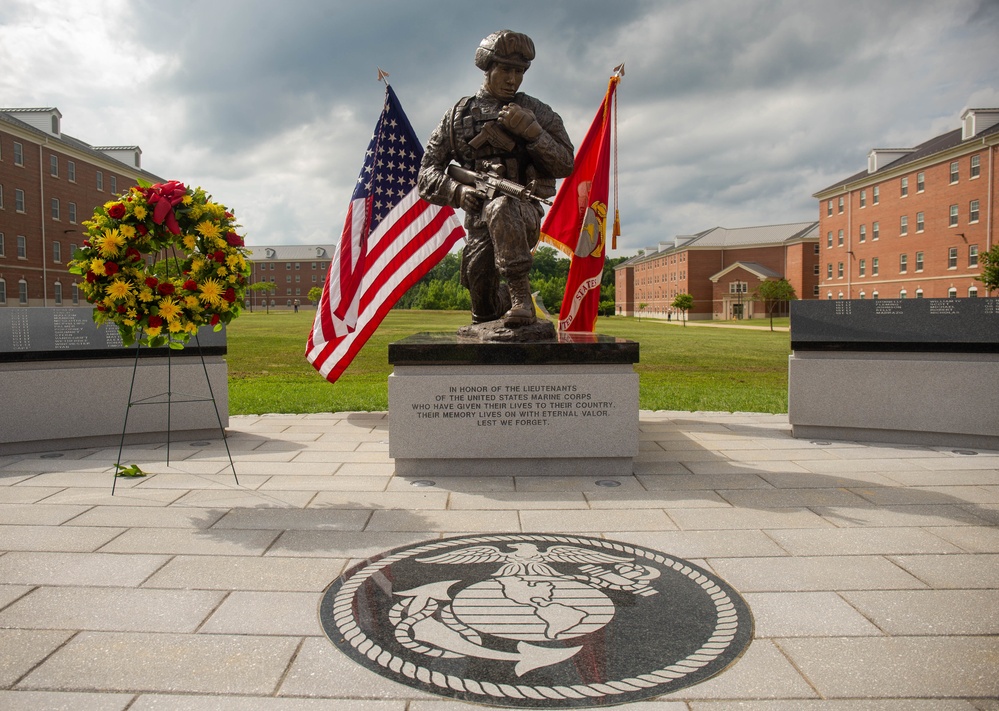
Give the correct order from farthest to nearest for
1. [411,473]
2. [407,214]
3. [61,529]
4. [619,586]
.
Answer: [407,214] < [411,473] < [61,529] < [619,586]

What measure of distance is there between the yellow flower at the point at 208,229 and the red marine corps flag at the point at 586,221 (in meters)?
4.96


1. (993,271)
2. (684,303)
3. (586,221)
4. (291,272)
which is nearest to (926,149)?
(993,271)

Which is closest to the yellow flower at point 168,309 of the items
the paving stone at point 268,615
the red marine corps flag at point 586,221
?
the paving stone at point 268,615

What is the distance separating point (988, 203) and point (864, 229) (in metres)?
13.0

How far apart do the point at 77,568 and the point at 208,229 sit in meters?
2.51

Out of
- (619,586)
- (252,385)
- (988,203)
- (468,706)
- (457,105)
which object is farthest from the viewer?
(988,203)

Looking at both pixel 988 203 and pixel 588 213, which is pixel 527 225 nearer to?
pixel 588 213

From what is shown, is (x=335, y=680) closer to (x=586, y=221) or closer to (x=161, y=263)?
(x=161, y=263)

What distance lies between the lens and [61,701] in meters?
2.39

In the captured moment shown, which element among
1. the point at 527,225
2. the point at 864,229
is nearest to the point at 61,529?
the point at 527,225

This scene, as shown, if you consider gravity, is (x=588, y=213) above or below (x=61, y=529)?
above

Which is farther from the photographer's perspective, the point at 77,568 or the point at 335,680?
the point at 77,568

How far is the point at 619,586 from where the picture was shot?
336 centimetres

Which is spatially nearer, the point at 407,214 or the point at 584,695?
the point at 584,695
